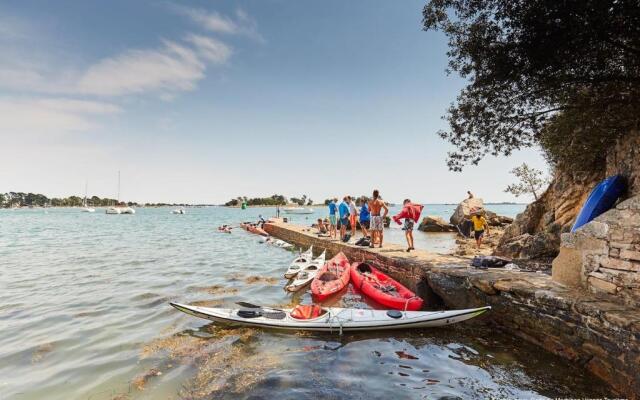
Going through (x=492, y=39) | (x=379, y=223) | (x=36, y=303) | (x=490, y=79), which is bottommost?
(x=36, y=303)

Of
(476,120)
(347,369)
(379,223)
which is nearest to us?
(347,369)

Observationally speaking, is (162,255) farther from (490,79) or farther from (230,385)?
(490,79)

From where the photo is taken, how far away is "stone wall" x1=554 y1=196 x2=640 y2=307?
5.75 meters

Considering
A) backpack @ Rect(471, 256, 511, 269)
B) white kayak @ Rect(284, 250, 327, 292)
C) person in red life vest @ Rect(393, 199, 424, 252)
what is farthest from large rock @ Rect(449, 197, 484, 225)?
backpack @ Rect(471, 256, 511, 269)

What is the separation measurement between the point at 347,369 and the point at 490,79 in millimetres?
9081

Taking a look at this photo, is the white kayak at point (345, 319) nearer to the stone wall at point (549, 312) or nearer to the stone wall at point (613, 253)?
the stone wall at point (549, 312)

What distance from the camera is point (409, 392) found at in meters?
5.48

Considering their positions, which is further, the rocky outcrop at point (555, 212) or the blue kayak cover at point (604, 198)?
the rocky outcrop at point (555, 212)

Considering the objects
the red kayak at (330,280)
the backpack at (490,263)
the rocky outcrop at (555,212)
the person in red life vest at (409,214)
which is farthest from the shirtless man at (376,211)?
the rocky outcrop at (555,212)

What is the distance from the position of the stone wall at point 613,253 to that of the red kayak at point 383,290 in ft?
12.5

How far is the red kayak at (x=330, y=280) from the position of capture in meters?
10.8

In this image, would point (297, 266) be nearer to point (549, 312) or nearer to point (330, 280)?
point (330, 280)

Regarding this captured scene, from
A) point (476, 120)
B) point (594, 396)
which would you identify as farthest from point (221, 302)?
point (476, 120)

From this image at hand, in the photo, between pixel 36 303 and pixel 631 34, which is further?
pixel 36 303
